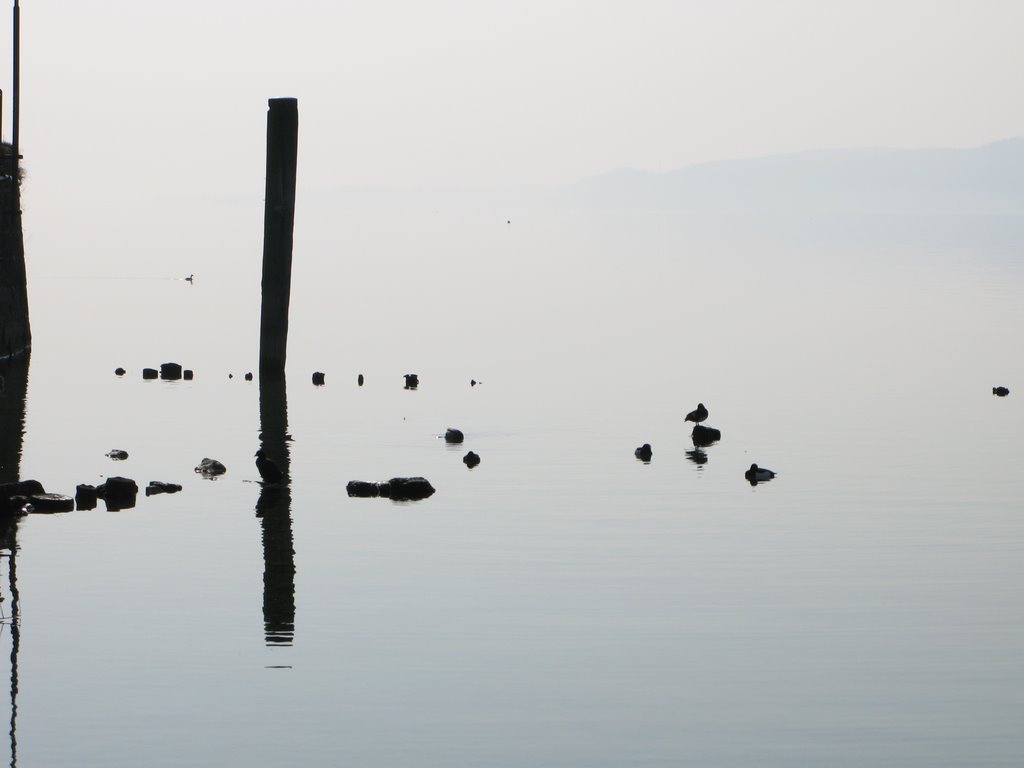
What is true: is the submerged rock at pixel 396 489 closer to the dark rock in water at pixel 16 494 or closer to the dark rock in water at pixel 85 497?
the dark rock in water at pixel 85 497

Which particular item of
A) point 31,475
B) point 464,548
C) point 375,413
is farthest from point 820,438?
point 31,475

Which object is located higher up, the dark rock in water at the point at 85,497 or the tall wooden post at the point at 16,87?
the tall wooden post at the point at 16,87

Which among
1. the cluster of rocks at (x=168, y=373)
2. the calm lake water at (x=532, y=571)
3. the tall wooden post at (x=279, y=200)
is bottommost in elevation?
the calm lake water at (x=532, y=571)

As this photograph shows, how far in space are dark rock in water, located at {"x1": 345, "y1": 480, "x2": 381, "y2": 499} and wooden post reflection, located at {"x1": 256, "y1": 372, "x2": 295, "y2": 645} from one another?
0.67 m

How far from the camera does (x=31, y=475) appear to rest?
1925 cm

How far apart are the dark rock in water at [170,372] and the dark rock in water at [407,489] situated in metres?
13.2

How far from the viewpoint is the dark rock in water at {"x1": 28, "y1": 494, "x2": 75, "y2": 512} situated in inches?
653

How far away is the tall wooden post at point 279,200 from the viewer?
26.0m

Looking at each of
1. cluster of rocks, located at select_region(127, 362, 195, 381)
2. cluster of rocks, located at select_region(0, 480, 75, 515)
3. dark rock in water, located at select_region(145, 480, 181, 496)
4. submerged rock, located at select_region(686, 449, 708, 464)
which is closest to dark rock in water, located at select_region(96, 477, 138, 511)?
cluster of rocks, located at select_region(0, 480, 75, 515)

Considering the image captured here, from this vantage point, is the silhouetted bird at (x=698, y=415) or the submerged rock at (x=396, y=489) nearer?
the submerged rock at (x=396, y=489)

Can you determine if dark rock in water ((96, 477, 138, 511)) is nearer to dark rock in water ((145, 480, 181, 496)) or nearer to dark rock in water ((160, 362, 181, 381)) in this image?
dark rock in water ((145, 480, 181, 496))

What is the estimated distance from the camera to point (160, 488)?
1789cm

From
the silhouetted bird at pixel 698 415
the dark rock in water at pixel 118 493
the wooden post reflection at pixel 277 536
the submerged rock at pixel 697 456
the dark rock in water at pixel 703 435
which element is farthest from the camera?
the silhouetted bird at pixel 698 415

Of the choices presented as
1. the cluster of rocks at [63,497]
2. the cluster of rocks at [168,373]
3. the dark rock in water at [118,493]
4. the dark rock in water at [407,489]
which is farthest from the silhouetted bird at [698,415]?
the cluster of rocks at [168,373]
